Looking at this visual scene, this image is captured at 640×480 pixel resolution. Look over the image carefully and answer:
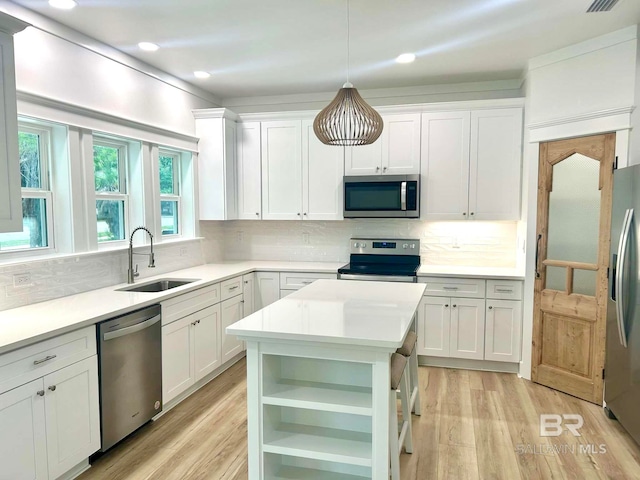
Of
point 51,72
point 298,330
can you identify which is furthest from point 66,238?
point 298,330

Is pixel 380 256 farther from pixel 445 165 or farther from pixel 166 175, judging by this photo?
pixel 166 175

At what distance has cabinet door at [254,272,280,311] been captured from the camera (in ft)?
14.1

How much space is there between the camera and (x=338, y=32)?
118 inches

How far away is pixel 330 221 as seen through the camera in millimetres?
4691

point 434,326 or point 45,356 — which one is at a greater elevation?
point 45,356

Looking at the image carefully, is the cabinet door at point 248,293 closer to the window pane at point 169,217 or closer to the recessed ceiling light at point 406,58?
the window pane at point 169,217

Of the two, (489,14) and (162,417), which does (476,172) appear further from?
(162,417)

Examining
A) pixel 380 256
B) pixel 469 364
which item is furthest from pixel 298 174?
pixel 469 364

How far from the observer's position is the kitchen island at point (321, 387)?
1878mm

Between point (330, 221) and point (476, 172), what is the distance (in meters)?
1.57

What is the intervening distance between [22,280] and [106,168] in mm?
1125

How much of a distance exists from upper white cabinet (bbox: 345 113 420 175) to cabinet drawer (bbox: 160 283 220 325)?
6.03 ft

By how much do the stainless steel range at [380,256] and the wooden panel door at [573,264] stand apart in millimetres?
1173

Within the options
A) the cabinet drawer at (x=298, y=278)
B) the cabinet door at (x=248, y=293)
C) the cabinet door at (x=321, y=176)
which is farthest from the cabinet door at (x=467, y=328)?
the cabinet door at (x=248, y=293)
